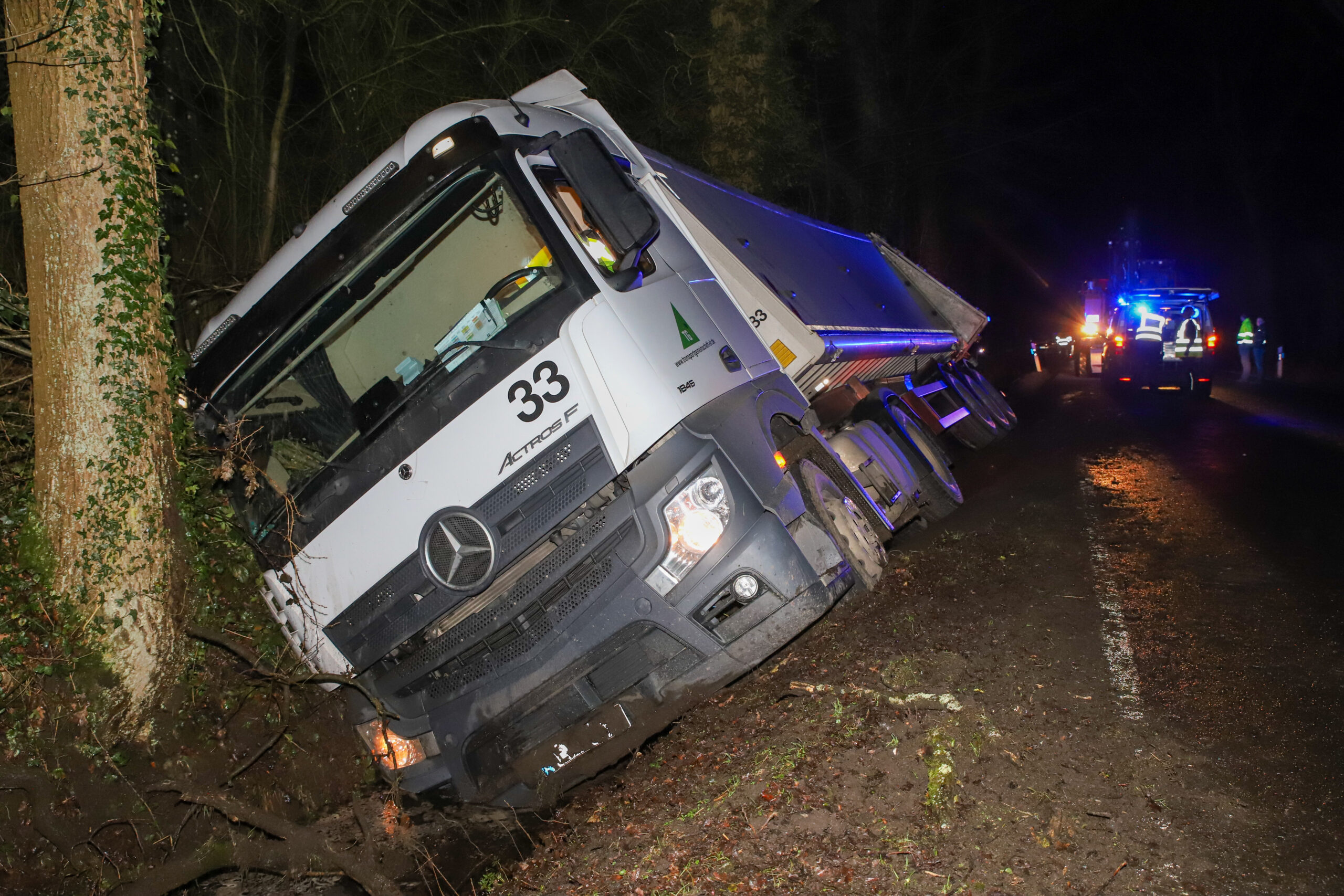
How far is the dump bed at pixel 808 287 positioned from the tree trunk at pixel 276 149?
592 centimetres

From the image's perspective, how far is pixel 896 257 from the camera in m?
12.2

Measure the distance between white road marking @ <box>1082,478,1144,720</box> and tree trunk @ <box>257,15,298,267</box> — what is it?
29.9 ft

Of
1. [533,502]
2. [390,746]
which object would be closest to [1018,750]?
[533,502]

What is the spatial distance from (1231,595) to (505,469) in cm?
410

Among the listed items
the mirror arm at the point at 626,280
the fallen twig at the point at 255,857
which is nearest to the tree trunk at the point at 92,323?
the fallen twig at the point at 255,857

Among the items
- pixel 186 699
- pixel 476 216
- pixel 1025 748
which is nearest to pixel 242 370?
pixel 476 216

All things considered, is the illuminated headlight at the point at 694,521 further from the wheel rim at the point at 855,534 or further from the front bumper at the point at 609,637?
the wheel rim at the point at 855,534

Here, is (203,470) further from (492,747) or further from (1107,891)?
(1107,891)

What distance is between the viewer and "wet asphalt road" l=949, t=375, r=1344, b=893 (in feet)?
10.5

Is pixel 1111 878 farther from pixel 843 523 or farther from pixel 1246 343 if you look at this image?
pixel 1246 343

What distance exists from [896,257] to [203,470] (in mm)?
9336

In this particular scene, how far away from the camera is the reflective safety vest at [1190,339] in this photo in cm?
1722

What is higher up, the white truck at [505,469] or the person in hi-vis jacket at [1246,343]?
the white truck at [505,469]

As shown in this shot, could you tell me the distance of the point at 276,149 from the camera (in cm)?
1099
